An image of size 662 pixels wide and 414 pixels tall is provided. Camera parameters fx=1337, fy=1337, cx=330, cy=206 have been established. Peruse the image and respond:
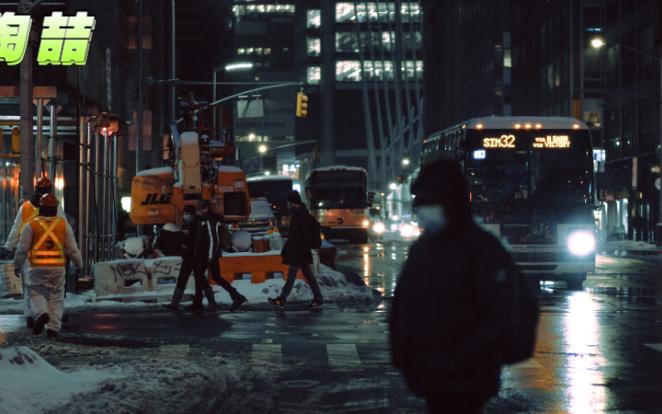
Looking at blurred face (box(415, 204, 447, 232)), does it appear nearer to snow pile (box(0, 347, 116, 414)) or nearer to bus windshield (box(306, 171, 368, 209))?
snow pile (box(0, 347, 116, 414))

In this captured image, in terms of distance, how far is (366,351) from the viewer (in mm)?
15211

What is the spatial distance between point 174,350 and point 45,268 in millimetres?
2199

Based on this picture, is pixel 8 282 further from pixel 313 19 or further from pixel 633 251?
pixel 313 19

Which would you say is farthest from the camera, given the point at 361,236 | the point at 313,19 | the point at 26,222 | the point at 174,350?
the point at 313,19

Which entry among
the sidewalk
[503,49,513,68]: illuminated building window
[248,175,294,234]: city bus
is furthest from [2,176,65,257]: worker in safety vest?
[503,49,513,68]: illuminated building window

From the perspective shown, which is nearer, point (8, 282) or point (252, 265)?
point (8, 282)

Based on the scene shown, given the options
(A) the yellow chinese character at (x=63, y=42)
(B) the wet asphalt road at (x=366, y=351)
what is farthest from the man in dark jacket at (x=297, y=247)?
(A) the yellow chinese character at (x=63, y=42)

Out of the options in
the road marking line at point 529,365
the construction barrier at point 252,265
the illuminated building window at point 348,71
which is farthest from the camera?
the illuminated building window at point 348,71

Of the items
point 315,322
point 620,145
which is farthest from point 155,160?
point 315,322

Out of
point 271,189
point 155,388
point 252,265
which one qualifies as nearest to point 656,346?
point 155,388

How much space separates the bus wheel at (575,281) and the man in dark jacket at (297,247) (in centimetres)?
730

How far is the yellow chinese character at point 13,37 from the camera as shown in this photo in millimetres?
25750

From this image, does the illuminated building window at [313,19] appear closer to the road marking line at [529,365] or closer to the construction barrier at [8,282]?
the construction barrier at [8,282]

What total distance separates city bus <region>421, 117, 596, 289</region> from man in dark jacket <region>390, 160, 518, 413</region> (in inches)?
833
